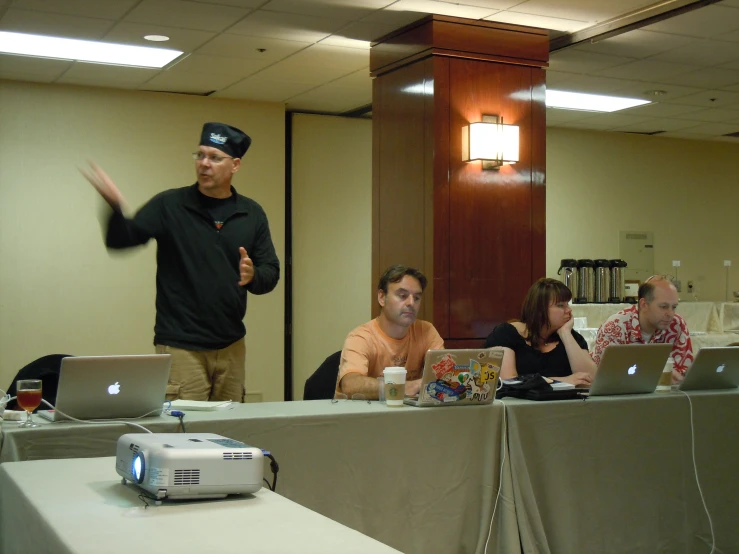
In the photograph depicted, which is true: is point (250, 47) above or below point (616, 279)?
above

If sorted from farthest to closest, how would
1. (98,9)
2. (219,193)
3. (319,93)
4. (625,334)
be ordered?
(319,93), (98,9), (625,334), (219,193)

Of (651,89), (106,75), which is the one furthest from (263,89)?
(651,89)

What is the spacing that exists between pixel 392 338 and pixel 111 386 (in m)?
1.42

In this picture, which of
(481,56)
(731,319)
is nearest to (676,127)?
(731,319)

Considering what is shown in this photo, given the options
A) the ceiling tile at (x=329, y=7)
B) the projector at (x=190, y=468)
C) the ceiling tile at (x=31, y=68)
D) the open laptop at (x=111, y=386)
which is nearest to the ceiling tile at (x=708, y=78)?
the ceiling tile at (x=329, y=7)

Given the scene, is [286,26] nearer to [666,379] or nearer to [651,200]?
[666,379]

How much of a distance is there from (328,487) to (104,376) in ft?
2.55

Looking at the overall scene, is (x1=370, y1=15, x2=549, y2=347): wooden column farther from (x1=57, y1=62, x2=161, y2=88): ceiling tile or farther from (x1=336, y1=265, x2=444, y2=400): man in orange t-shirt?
(x1=57, y1=62, x2=161, y2=88): ceiling tile

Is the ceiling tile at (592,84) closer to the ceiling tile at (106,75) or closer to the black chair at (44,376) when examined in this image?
the ceiling tile at (106,75)

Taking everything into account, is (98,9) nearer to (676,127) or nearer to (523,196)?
(523,196)

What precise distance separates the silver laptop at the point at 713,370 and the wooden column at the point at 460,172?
1.77m

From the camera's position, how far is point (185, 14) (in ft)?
16.4

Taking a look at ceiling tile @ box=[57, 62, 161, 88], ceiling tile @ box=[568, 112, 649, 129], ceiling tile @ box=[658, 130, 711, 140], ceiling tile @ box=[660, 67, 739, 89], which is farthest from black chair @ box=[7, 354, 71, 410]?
ceiling tile @ box=[658, 130, 711, 140]

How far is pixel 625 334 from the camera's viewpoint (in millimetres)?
4285
